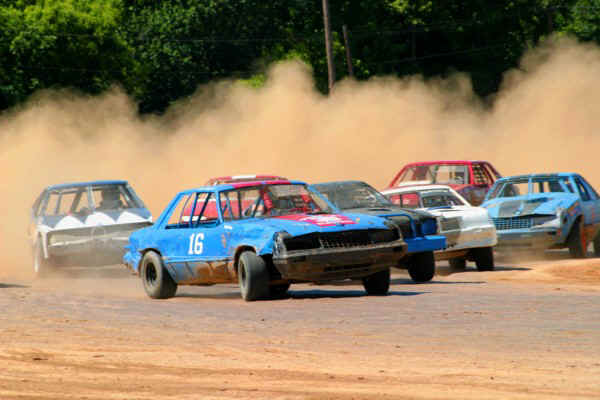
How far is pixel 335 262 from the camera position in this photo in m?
12.7

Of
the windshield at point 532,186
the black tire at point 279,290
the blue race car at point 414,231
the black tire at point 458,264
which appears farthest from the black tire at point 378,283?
the windshield at point 532,186

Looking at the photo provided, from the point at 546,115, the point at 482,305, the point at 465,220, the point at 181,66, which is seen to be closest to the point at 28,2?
the point at 181,66

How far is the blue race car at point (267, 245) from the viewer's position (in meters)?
12.7

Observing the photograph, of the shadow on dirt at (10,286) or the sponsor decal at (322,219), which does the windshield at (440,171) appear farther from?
the sponsor decal at (322,219)

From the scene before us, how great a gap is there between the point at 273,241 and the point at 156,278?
2.45 meters

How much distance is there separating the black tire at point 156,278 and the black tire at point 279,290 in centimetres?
139

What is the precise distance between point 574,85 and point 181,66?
82.6ft

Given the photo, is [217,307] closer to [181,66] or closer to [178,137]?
[178,137]

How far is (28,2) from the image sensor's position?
184 feet

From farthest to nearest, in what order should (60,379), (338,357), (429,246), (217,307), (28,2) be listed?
(28,2) < (429,246) < (217,307) < (338,357) < (60,379)

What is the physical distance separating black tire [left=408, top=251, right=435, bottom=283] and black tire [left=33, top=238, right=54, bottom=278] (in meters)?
6.54

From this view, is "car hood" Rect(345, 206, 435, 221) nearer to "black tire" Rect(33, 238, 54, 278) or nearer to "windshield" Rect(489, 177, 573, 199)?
"windshield" Rect(489, 177, 573, 199)

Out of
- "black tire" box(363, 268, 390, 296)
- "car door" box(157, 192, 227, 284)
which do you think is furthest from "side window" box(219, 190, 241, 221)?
"black tire" box(363, 268, 390, 296)

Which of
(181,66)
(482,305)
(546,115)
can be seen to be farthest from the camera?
(181,66)
